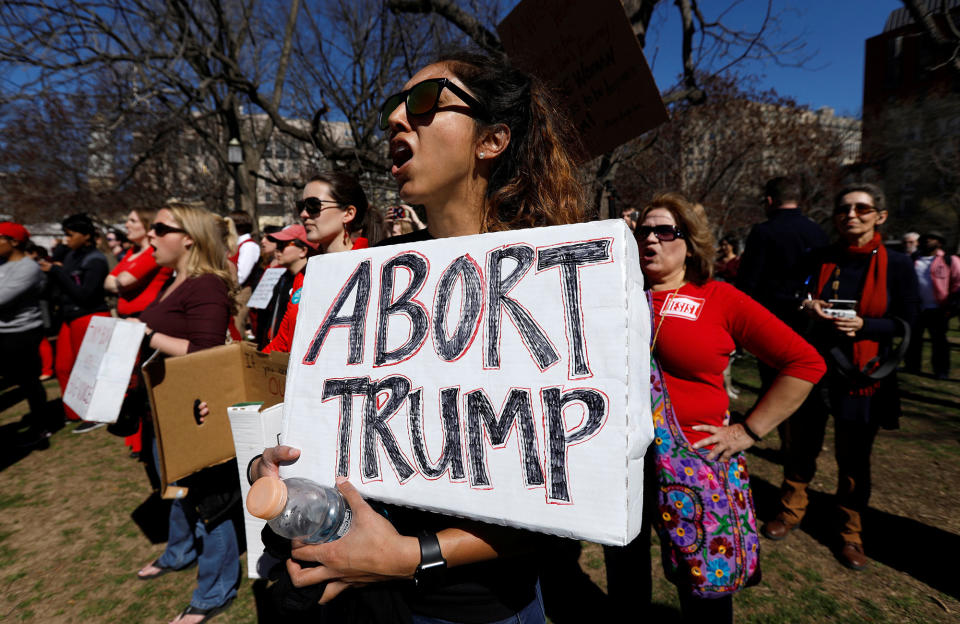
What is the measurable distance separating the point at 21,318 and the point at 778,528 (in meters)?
7.33

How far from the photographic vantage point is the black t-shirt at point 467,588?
3.56 ft

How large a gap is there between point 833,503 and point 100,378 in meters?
4.95

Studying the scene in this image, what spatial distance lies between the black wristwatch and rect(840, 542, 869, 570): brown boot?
336 centimetres

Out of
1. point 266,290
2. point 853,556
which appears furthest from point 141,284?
point 853,556

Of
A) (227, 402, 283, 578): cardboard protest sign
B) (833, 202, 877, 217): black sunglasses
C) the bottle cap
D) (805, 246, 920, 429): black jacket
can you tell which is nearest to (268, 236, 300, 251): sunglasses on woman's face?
(227, 402, 283, 578): cardboard protest sign

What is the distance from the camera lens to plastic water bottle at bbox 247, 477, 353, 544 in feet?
2.82

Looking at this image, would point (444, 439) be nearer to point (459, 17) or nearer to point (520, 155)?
point (520, 155)

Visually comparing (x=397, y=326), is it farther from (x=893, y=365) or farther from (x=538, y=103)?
(x=893, y=365)

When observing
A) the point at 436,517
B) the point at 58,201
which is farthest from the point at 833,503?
the point at 58,201

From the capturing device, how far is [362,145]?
9.61 meters

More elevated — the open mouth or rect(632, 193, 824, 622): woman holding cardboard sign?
the open mouth

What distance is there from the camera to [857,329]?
2.87 m

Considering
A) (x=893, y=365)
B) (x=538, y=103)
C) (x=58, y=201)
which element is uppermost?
(x=58, y=201)

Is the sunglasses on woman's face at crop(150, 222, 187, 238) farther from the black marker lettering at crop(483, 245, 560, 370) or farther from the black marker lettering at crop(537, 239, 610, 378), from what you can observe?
the black marker lettering at crop(537, 239, 610, 378)
